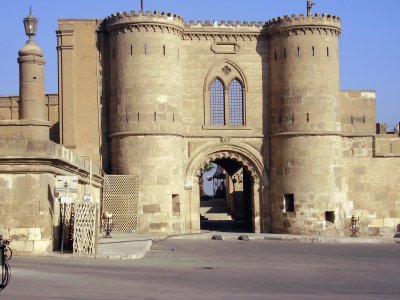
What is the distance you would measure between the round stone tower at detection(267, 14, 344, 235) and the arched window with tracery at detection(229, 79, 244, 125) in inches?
61.4

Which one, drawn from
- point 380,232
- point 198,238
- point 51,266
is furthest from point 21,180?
point 380,232

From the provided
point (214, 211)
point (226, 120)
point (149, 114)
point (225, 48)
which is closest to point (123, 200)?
point (149, 114)

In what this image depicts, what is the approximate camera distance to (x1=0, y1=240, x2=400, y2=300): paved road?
13.8 metres

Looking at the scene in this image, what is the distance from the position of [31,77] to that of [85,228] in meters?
4.71

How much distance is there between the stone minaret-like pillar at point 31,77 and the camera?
23.2 m

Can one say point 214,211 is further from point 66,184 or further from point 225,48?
point 66,184

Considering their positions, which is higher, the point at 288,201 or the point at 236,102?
the point at 236,102

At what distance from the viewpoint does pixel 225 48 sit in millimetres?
35969

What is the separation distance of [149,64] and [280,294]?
70.2 ft

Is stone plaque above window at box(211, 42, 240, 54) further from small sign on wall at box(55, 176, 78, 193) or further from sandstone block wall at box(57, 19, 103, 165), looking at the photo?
small sign on wall at box(55, 176, 78, 193)

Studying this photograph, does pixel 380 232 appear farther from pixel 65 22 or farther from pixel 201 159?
pixel 65 22

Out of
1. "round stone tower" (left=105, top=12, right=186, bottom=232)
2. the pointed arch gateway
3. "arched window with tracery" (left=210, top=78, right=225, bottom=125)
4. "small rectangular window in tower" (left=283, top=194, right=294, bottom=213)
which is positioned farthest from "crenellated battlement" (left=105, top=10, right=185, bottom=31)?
"small rectangular window in tower" (left=283, top=194, right=294, bottom=213)

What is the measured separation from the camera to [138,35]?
3434 cm

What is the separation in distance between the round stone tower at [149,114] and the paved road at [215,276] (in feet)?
28.3
